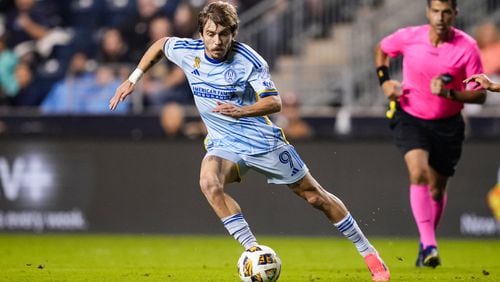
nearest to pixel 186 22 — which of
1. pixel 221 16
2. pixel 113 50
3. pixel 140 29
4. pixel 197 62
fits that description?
pixel 140 29

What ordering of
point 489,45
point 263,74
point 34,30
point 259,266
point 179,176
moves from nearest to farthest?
point 259,266 < point 263,74 < point 179,176 < point 489,45 < point 34,30

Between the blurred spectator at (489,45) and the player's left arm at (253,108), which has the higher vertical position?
the player's left arm at (253,108)

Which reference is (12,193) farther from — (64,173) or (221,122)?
(221,122)

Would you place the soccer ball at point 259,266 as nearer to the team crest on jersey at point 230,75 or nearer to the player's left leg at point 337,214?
the player's left leg at point 337,214

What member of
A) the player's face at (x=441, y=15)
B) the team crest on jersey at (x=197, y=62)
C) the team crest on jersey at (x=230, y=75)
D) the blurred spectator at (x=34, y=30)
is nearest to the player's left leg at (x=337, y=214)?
the team crest on jersey at (x=230, y=75)

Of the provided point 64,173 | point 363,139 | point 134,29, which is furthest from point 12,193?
point 363,139

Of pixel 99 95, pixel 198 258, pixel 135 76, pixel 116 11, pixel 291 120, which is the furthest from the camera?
pixel 116 11

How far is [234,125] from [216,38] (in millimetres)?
746

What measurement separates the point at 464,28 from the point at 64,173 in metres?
6.64

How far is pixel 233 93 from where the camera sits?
340 inches

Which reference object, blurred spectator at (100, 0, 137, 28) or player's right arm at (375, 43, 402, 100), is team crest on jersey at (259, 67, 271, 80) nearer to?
player's right arm at (375, 43, 402, 100)

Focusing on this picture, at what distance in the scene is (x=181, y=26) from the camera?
58.3ft

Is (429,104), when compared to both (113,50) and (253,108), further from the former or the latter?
(113,50)

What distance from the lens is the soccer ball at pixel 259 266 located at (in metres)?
8.05
